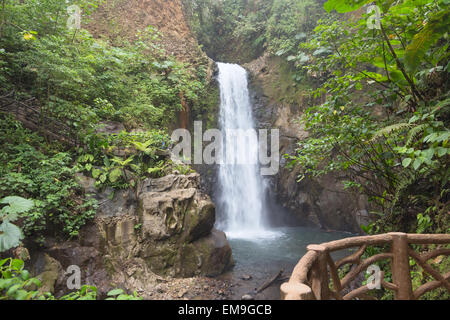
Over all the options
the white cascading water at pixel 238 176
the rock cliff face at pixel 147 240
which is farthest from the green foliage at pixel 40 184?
the white cascading water at pixel 238 176

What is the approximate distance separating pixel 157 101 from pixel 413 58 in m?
8.09

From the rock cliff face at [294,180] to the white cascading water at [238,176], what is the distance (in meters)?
0.89

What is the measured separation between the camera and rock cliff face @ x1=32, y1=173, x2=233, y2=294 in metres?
4.92

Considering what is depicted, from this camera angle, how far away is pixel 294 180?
12.2 m

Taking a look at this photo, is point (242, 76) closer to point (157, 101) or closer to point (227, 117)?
point (227, 117)

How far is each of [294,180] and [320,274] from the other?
10515 millimetres

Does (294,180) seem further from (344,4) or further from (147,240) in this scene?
(344,4)

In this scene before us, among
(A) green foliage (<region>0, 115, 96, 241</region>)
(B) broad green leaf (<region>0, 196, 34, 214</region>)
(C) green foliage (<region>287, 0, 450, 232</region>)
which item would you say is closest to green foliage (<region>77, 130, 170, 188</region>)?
(A) green foliage (<region>0, 115, 96, 241</region>)

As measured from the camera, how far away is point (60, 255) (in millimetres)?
4637

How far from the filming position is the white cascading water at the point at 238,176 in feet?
38.1

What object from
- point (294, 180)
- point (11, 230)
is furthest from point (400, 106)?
point (294, 180)

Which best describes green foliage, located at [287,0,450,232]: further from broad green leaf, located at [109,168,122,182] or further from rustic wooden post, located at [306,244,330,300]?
broad green leaf, located at [109,168,122,182]

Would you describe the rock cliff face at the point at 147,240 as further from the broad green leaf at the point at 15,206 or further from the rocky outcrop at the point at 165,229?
the broad green leaf at the point at 15,206
